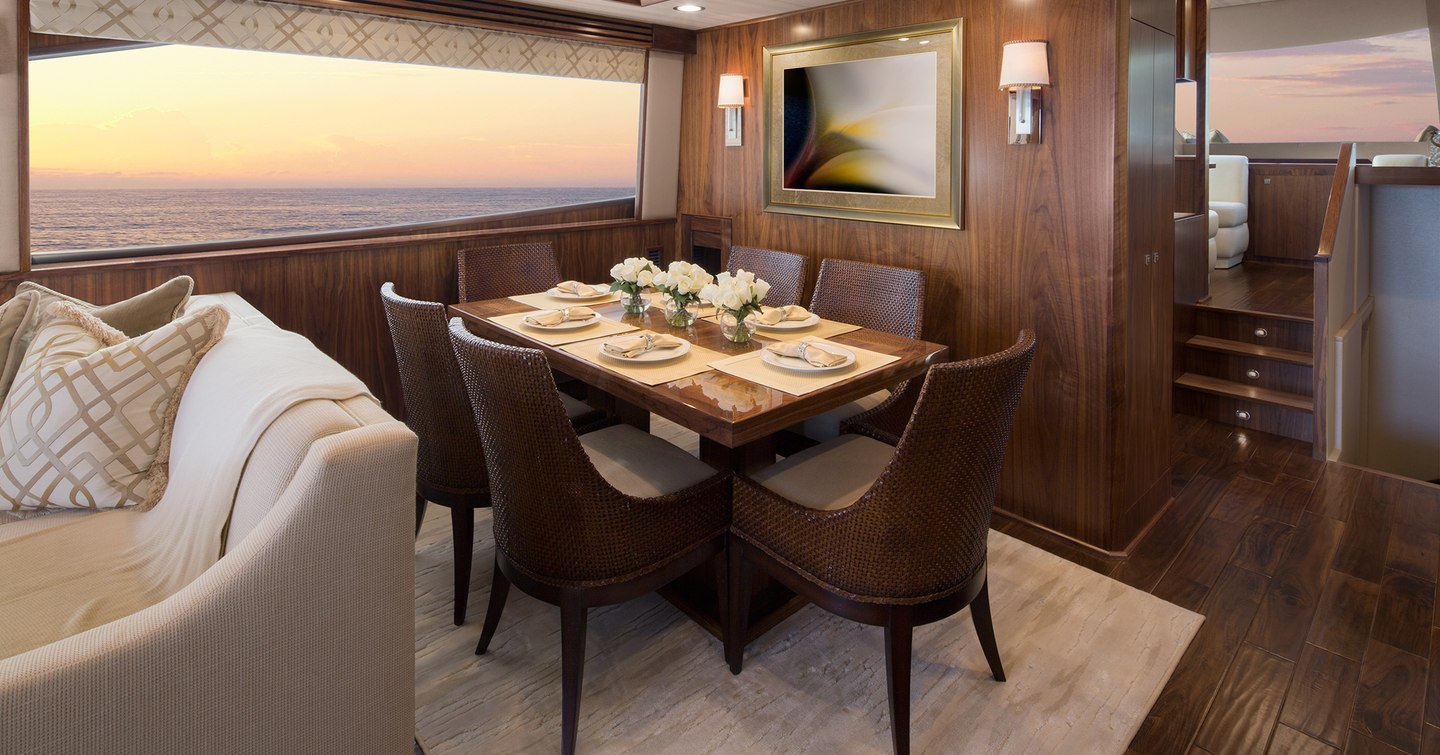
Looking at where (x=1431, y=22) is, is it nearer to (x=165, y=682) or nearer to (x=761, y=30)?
(x=761, y=30)

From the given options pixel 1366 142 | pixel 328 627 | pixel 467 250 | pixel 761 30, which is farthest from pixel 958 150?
pixel 1366 142

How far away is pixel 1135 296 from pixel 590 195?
279cm

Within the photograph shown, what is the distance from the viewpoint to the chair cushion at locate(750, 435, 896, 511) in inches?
75.0

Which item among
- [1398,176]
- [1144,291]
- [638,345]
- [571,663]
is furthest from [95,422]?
[1398,176]

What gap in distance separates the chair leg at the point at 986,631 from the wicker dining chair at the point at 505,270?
2560mm

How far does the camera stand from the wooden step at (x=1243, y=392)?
3.72 metres

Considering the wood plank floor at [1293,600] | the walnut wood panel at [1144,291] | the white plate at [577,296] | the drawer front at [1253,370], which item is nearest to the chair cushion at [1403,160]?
the drawer front at [1253,370]

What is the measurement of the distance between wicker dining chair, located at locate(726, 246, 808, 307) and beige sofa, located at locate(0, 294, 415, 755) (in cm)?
206

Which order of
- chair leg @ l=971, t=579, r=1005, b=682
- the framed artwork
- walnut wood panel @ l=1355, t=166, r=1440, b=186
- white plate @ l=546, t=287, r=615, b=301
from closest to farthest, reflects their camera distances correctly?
chair leg @ l=971, t=579, r=1005, b=682 < the framed artwork < white plate @ l=546, t=287, r=615, b=301 < walnut wood panel @ l=1355, t=166, r=1440, b=186

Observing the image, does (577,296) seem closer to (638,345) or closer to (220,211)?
(638,345)

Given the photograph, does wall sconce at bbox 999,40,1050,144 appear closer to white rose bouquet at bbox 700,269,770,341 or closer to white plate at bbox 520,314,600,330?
white rose bouquet at bbox 700,269,770,341

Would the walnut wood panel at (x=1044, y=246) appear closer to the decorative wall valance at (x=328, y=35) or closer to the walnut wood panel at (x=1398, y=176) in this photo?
the decorative wall valance at (x=328, y=35)

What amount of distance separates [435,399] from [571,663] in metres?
0.86

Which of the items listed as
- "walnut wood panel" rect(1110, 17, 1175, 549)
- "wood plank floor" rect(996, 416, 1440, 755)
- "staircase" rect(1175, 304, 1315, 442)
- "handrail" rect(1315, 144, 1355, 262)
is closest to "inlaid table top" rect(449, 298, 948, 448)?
"walnut wood panel" rect(1110, 17, 1175, 549)
